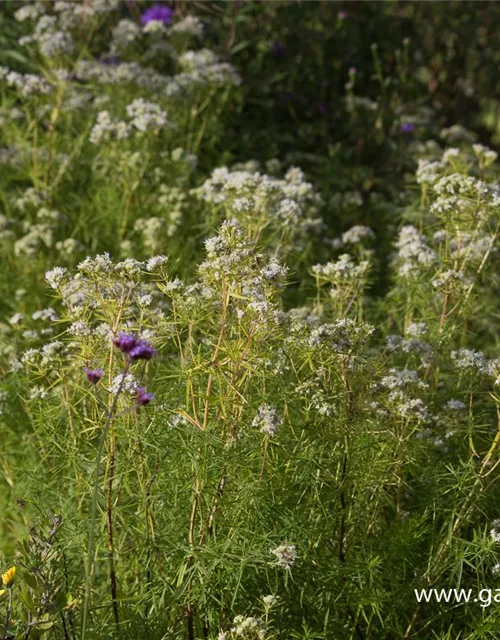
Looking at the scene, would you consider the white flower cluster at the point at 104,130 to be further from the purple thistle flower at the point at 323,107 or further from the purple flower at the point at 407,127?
the purple flower at the point at 407,127

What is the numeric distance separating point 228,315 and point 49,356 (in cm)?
59

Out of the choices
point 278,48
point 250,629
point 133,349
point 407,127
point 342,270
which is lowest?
point 407,127

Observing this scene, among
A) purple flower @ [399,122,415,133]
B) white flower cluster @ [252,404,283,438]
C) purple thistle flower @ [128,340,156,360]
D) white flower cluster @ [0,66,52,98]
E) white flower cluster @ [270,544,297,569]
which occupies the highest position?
purple thistle flower @ [128,340,156,360]

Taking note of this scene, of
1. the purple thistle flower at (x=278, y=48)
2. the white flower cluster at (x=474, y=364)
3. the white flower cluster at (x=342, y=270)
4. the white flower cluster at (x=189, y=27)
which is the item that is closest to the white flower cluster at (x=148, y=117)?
the white flower cluster at (x=189, y=27)

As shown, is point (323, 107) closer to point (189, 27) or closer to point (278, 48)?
point (278, 48)

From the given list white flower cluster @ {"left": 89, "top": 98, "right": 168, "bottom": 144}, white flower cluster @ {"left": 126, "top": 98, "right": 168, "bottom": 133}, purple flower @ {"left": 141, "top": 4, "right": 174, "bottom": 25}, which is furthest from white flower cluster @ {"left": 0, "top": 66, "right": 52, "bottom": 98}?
purple flower @ {"left": 141, "top": 4, "right": 174, "bottom": 25}

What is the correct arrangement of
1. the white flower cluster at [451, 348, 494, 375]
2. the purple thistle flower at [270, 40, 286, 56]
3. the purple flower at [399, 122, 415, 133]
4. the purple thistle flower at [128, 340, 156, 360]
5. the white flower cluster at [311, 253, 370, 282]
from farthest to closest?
the purple thistle flower at [270, 40, 286, 56] < the purple flower at [399, 122, 415, 133] < the white flower cluster at [311, 253, 370, 282] < the white flower cluster at [451, 348, 494, 375] < the purple thistle flower at [128, 340, 156, 360]

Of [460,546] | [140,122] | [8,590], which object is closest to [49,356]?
[8,590]

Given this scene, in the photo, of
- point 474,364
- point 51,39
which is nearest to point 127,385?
point 474,364

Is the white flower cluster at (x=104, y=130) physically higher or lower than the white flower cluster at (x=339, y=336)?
lower

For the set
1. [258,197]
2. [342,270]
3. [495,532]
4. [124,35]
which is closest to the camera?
[495,532]

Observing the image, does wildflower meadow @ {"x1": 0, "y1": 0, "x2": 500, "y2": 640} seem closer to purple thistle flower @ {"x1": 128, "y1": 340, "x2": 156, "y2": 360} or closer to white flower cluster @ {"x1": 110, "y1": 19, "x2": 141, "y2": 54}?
purple thistle flower @ {"x1": 128, "y1": 340, "x2": 156, "y2": 360}

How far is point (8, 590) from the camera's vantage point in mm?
2291

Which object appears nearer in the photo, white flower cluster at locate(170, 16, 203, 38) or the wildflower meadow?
the wildflower meadow
